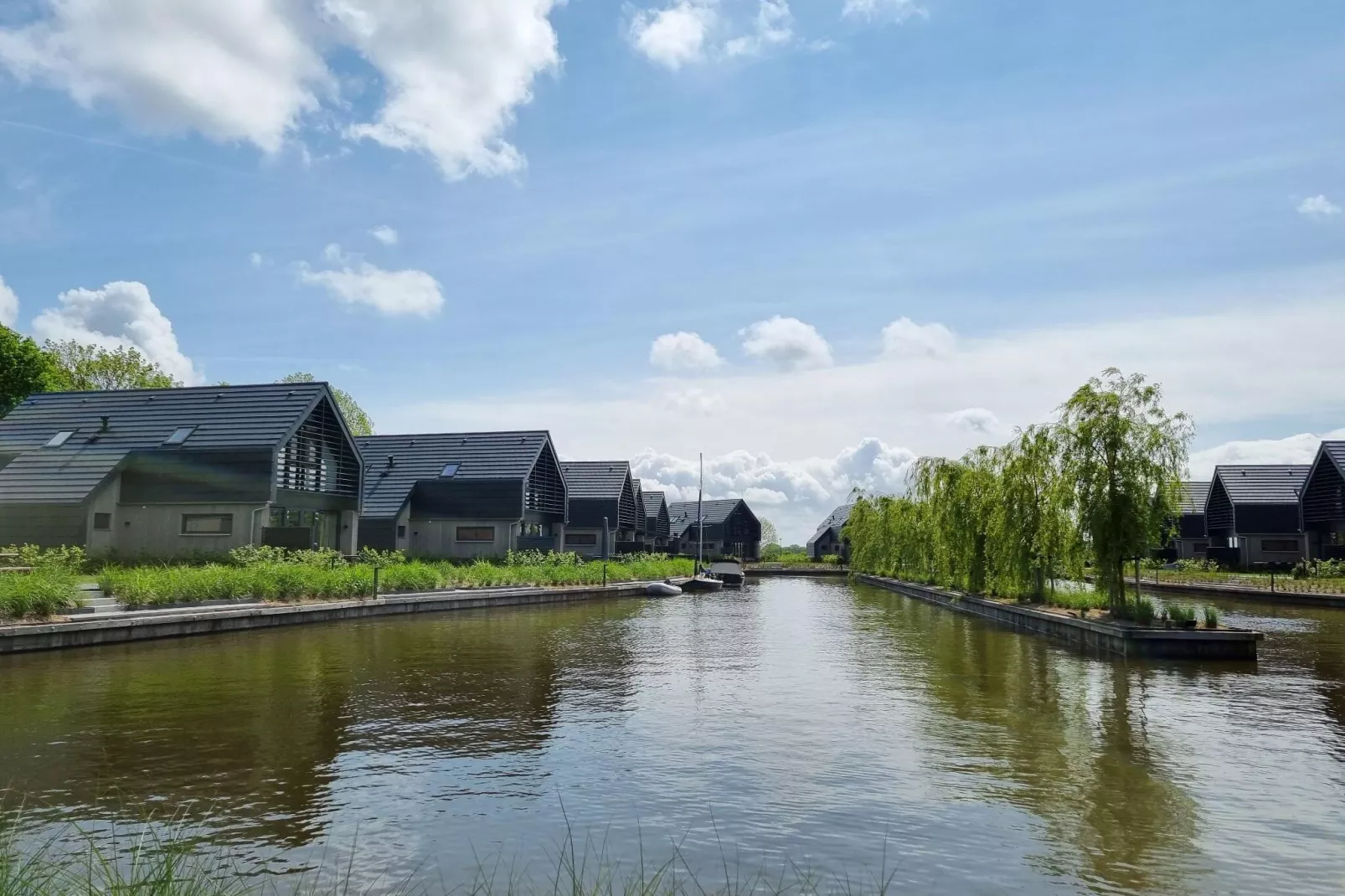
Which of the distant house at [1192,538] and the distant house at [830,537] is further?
the distant house at [830,537]

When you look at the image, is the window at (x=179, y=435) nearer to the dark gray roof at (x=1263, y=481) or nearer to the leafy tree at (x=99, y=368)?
the leafy tree at (x=99, y=368)

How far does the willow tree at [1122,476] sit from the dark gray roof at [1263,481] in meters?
47.5

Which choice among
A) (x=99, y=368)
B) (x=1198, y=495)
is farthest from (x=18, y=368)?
(x=1198, y=495)

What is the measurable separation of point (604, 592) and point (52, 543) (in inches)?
832

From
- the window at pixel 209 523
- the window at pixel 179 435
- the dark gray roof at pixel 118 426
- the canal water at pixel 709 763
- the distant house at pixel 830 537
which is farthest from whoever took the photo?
the distant house at pixel 830 537

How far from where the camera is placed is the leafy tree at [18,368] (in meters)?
50.6

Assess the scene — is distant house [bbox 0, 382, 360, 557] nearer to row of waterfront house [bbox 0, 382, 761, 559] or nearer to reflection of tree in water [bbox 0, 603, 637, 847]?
row of waterfront house [bbox 0, 382, 761, 559]

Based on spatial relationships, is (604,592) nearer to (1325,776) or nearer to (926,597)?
(926,597)

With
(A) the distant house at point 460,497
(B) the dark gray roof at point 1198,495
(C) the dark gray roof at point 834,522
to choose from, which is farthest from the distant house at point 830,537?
(A) the distant house at point 460,497

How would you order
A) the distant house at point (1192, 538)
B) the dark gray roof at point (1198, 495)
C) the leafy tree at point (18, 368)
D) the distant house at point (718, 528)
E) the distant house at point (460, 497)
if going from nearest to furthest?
the distant house at point (460, 497) < the leafy tree at point (18, 368) < the distant house at point (1192, 538) < the dark gray roof at point (1198, 495) < the distant house at point (718, 528)

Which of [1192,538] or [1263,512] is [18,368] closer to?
[1263,512]

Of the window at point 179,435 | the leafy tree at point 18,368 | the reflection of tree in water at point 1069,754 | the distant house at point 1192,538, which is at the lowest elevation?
the reflection of tree in water at point 1069,754

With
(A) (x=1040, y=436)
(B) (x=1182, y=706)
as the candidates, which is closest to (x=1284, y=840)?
(B) (x=1182, y=706)

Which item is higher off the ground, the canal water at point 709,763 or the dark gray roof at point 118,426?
the dark gray roof at point 118,426
